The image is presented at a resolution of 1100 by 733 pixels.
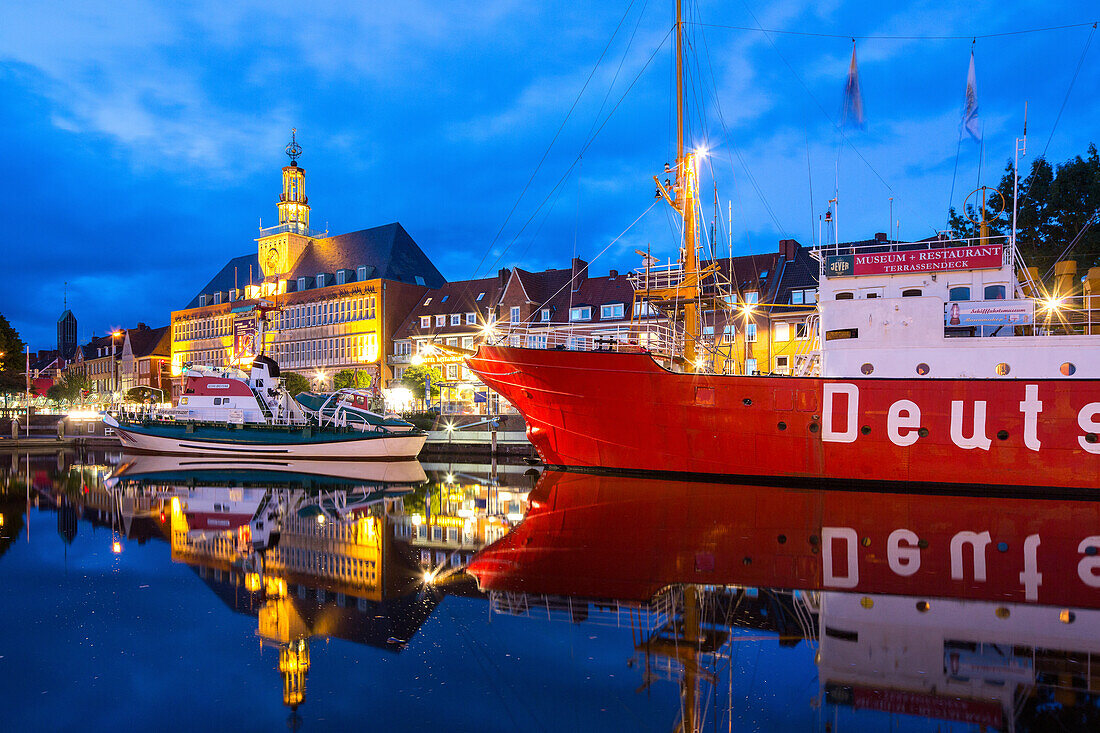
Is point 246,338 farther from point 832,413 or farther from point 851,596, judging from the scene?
point 851,596

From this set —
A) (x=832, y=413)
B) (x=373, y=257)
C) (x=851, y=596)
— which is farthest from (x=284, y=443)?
(x=373, y=257)

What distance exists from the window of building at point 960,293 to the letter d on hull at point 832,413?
4.83m

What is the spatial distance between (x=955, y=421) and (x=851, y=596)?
1291 centimetres

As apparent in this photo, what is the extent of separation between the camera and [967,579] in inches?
349

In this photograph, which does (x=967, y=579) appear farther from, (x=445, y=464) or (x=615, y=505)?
(x=445, y=464)

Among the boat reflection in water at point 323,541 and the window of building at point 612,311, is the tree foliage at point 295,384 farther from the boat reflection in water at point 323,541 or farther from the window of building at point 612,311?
the boat reflection in water at point 323,541

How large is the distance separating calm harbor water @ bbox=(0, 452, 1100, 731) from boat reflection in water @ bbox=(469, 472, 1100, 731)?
0.13 ft

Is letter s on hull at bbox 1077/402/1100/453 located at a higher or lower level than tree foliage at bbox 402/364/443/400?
lower

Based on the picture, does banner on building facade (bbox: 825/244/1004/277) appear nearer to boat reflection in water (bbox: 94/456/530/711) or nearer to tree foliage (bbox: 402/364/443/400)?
boat reflection in water (bbox: 94/456/530/711)

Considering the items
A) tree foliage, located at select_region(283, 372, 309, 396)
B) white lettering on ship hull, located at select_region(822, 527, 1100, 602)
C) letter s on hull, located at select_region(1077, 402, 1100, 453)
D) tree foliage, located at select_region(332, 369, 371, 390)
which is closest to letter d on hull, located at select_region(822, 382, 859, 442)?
letter s on hull, located at select_region(1077, 402, 1100, 453)

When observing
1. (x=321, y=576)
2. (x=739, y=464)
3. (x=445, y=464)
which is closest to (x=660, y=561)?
(x=321, y=576)

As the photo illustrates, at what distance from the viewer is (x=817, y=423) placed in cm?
1955

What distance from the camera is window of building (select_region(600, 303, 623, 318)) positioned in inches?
1984

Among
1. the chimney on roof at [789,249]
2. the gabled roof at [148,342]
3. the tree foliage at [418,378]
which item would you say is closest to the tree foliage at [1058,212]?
the chimney on roof at [789,249]
